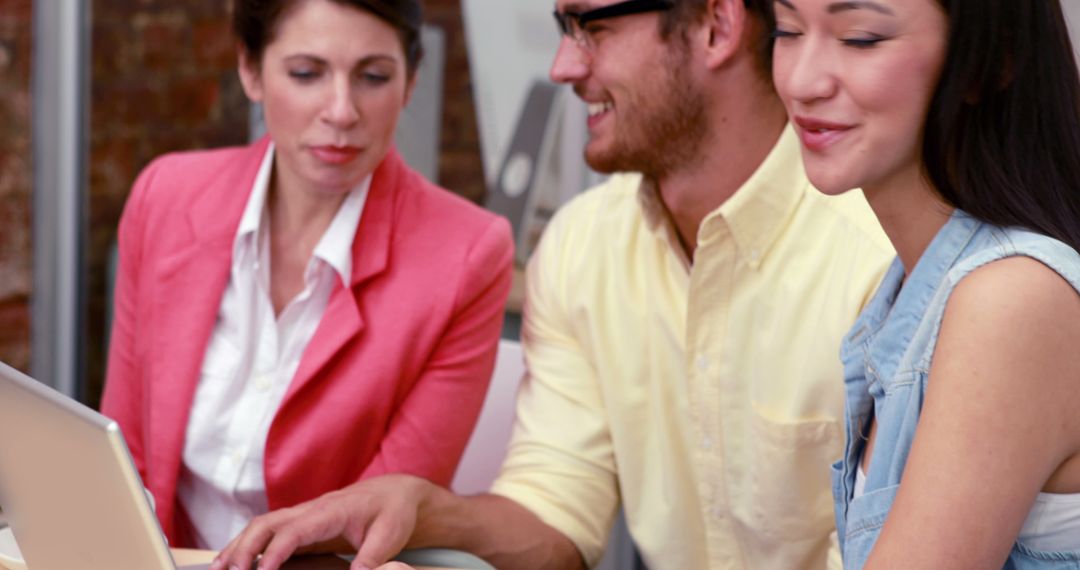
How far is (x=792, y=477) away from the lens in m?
1.88

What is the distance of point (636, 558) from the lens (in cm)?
303

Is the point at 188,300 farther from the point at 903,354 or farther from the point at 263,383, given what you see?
the point at 903,354

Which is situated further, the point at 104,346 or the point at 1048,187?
the point at 104,346

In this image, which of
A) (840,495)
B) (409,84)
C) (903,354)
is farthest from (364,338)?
(903,354)

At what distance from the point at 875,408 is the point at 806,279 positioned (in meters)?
0.45

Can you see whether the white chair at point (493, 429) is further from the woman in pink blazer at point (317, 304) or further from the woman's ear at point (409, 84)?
the woman's ear at point (409, 84)

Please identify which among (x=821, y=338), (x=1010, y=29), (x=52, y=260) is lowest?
(x=52, y=260)

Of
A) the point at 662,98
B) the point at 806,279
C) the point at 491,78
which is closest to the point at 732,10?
the point at 662,98

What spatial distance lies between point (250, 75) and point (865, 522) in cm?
122

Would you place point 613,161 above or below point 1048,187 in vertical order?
below

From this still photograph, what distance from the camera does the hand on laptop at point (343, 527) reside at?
5.24ft

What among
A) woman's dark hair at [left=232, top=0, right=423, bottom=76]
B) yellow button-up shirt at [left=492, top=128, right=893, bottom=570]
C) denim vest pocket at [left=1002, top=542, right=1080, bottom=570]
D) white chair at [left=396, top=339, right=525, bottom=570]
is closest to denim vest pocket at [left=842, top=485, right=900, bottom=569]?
denim vest pocket at [left=1002, top=542, right=1080, bottom=570]

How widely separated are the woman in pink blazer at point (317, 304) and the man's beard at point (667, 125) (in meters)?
0.26

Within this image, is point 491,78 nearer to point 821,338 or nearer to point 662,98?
point 662,98
